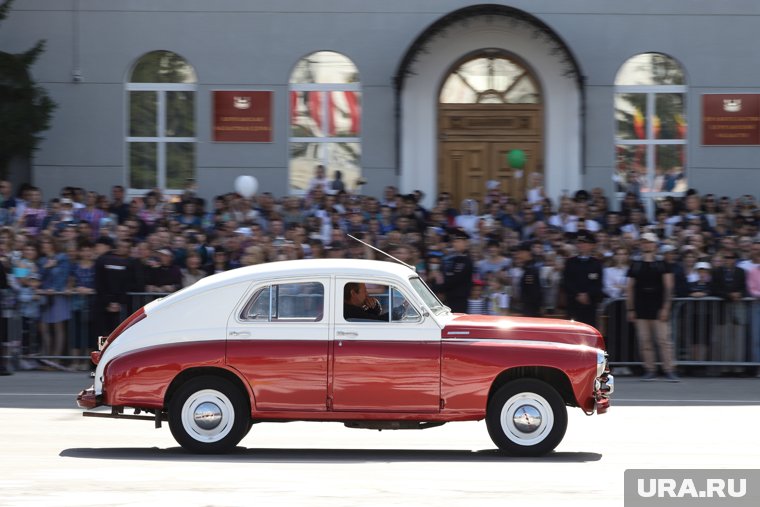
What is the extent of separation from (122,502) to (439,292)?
26.7ft

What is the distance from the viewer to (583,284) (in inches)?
631

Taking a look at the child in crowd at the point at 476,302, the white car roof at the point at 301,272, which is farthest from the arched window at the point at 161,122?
the white car roof at the point at 301,272

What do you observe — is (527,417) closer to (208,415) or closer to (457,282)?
(208,415)

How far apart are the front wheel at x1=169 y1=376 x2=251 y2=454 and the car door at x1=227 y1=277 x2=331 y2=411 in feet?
0.65

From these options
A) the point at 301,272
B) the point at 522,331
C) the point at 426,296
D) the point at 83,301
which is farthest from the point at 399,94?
the point at 522,331

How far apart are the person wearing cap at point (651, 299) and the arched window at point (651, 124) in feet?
23.8

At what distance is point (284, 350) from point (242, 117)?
520 inches

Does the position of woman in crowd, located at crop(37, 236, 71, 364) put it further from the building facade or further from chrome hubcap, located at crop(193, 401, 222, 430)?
chrome hubcap, located at crop(193, 401, 222, 430)

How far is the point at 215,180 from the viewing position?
2302 cm

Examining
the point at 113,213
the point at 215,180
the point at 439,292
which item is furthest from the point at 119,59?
the point at 439,292

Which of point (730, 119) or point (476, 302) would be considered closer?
point (476, 302)

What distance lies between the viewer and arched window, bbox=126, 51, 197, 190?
23.3m

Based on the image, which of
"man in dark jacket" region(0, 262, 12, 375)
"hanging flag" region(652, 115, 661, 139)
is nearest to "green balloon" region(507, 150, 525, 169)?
"hanging flag" region(652, 115, 661, 139)

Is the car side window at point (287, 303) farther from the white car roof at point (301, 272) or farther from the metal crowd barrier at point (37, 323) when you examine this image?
the metal crowd barrier at point (37, 323)
